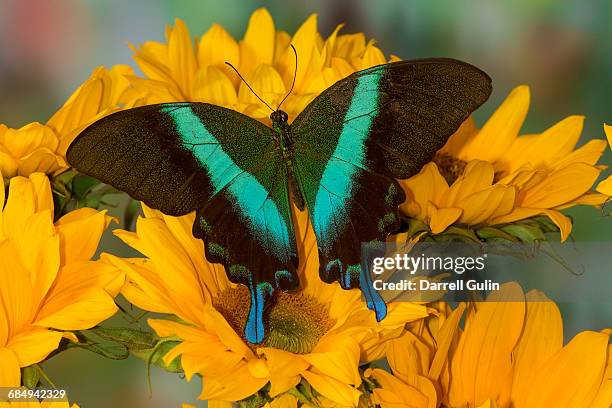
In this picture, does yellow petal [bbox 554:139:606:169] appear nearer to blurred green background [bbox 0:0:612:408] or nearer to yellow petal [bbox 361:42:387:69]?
yellow petal [bbox 361:42:387:69]

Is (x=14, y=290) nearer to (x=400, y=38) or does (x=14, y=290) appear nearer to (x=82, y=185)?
(x=82, y=185)

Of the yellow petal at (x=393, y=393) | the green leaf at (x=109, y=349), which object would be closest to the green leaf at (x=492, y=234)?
the yellow petal at (x=393, y=393)

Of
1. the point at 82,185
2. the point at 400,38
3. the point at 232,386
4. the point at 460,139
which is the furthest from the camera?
the point at 400,38

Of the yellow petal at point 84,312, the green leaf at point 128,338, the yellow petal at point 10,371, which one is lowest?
the yellow petal at point 10,371

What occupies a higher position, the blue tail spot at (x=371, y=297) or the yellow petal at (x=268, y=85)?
the yellow petal at (x=268, y=85)

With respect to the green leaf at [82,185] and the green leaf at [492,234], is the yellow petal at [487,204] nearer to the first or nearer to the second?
the green leaf at [492,234]

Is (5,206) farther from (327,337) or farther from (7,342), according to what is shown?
(327,337)

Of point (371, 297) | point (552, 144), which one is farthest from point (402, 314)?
point (552, 144)

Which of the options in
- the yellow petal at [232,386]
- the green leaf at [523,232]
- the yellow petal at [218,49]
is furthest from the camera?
the yellow petal at [218,49]
